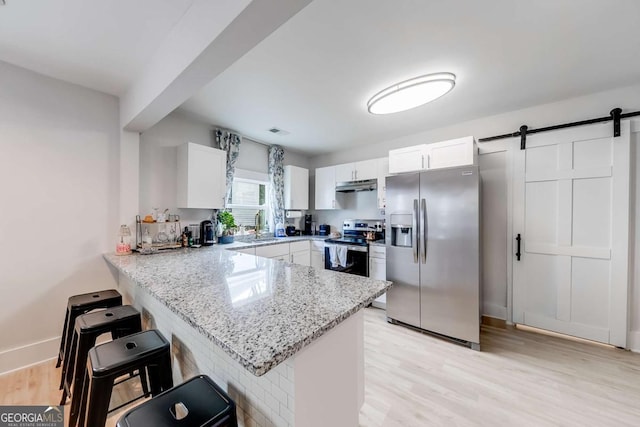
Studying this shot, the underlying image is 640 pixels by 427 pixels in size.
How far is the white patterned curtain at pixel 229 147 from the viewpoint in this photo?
10.6ft

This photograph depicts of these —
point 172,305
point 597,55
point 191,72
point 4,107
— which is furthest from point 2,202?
point 597,55

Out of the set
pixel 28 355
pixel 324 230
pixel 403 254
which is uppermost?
pixel 324 230

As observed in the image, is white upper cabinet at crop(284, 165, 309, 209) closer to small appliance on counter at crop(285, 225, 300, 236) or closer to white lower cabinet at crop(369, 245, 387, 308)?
small appliance on counter at crop(285, 225, 300, 236)

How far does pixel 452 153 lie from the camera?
273cm

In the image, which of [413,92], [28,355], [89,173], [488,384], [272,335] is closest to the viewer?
[272,335]

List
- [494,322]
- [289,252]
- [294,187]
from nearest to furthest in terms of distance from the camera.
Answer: [494,322] → [289,252] → [294,187]

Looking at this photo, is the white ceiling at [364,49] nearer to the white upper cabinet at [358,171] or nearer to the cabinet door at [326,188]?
the white upper cabinet at [358,171]

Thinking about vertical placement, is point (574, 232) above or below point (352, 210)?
below

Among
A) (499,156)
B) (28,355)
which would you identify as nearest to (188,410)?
(28,355)

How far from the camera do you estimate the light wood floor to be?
1.55 metres

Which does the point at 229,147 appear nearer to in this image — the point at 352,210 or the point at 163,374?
the point at 352,210

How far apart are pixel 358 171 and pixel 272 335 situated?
3.33 meters

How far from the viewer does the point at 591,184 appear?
243 cm

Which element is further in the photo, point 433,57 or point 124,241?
point 124,241
